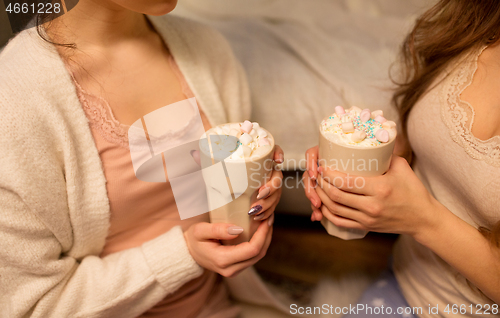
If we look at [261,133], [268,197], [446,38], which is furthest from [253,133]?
[446,38]

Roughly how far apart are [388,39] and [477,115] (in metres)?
0.72

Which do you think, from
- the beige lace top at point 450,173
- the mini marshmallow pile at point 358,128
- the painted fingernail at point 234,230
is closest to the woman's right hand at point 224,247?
the painted fingernail at point 234,230

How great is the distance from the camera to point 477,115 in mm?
653

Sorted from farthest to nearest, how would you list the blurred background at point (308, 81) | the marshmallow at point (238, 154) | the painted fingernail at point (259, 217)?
the blurred background at point (308, 81)
the painted fingernail at point (259, 217)
the marshmallow at point (238, 154)

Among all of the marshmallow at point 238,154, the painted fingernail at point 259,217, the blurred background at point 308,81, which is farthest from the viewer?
the blurred background at point 308,81

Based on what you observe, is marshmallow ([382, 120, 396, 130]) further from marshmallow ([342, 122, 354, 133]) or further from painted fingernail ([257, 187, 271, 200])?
painted fingernail ([257, 187, 271, 200])

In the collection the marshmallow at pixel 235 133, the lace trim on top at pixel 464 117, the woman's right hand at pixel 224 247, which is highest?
the marshmallow at pixel 235 133

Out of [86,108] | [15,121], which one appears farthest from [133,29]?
[15,121]

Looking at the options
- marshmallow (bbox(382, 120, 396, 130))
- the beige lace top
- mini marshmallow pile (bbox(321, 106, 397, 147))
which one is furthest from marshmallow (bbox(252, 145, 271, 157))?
the beige lace top

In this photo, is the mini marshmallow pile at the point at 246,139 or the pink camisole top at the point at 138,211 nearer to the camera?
the mini marshmallow pile at the point at 246,139

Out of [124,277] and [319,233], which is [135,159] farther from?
[319,233]

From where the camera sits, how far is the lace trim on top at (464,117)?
623 mm

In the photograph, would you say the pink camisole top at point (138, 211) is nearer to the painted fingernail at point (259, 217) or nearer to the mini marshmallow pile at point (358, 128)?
the painted fingernail at point (259, 217)

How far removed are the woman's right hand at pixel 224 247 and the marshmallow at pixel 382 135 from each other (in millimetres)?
270
